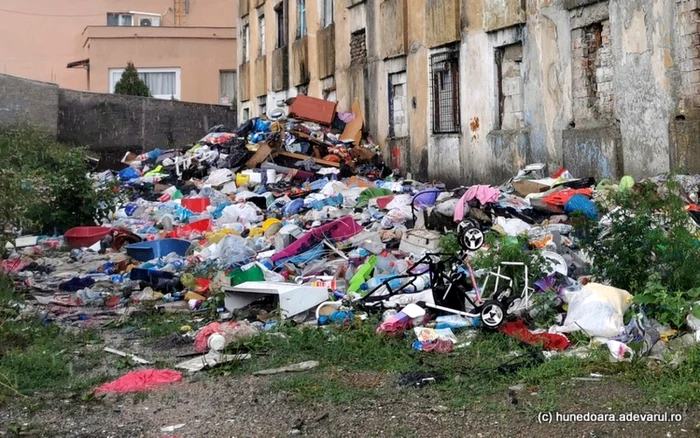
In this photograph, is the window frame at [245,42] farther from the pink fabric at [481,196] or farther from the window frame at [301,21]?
the pink fabric at [481,196]

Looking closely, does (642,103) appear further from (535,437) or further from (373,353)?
(535,437)

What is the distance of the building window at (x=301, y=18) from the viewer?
22406 millimetres

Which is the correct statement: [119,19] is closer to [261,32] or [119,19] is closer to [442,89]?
[261,32]

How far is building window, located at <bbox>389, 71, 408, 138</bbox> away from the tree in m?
14.9

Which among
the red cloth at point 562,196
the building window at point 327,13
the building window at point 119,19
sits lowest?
the red cloth at point 562,196

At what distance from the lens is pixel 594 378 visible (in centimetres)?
568

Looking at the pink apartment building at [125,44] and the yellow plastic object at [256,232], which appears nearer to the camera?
the yellow plastic object at [256,232]

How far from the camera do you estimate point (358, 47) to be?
18969 millimetres

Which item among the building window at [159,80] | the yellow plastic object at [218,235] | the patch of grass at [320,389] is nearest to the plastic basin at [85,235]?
the yellow plastic object at [218,235]

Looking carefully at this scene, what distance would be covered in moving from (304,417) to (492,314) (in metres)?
2.01

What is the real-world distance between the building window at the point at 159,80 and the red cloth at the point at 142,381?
92.6ft

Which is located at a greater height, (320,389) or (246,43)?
(246,43)

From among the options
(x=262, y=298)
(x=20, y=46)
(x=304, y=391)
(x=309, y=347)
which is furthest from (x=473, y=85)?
(x=20, y=46)

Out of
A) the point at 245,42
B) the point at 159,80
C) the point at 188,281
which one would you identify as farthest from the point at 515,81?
the point at 159,80
